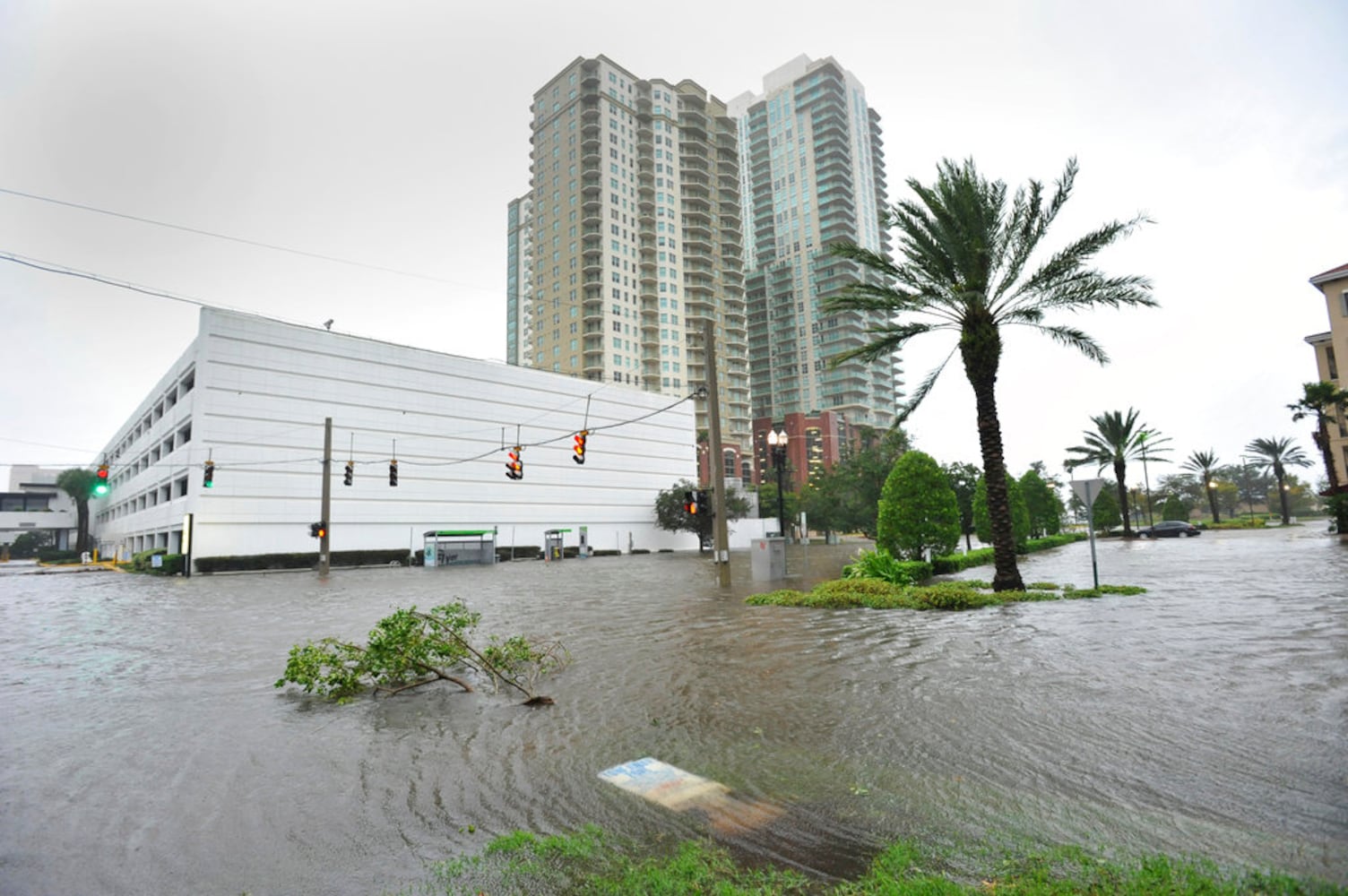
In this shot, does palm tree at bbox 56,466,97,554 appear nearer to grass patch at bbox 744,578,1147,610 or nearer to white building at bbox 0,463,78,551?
Answer: white building at bbox 0,463,78,551

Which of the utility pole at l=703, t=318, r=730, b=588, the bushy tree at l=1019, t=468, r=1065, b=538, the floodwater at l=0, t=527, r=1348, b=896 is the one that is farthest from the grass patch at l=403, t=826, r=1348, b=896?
the bushy tree at l=1019, t=468, r=1065, b=538

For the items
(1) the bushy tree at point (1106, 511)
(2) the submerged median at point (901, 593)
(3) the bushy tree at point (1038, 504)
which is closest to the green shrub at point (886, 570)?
(2) the submerged median at point (901, 593)

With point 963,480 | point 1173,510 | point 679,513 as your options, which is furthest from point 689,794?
point 1173,510

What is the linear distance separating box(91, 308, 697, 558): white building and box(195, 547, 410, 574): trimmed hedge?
3.02m

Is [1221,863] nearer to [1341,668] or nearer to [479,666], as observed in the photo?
[1341,668]

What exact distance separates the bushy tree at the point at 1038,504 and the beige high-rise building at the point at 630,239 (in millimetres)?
57734

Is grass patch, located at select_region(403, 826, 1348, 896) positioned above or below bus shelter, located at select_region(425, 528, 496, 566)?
below

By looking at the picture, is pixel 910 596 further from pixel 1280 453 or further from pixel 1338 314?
pixel 1280 453

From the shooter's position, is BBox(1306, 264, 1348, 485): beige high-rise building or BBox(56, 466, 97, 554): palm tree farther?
BBox(56, 466, 97, 554): palm tree

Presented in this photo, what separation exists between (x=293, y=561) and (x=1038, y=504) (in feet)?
169

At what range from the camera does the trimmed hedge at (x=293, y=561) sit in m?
43.7

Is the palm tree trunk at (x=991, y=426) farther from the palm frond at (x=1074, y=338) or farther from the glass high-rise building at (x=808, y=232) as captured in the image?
the glass high-rise building at (x=808, y=232)

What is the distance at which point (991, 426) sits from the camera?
56.8 feet

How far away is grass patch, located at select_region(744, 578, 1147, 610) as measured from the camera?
46.1ft
